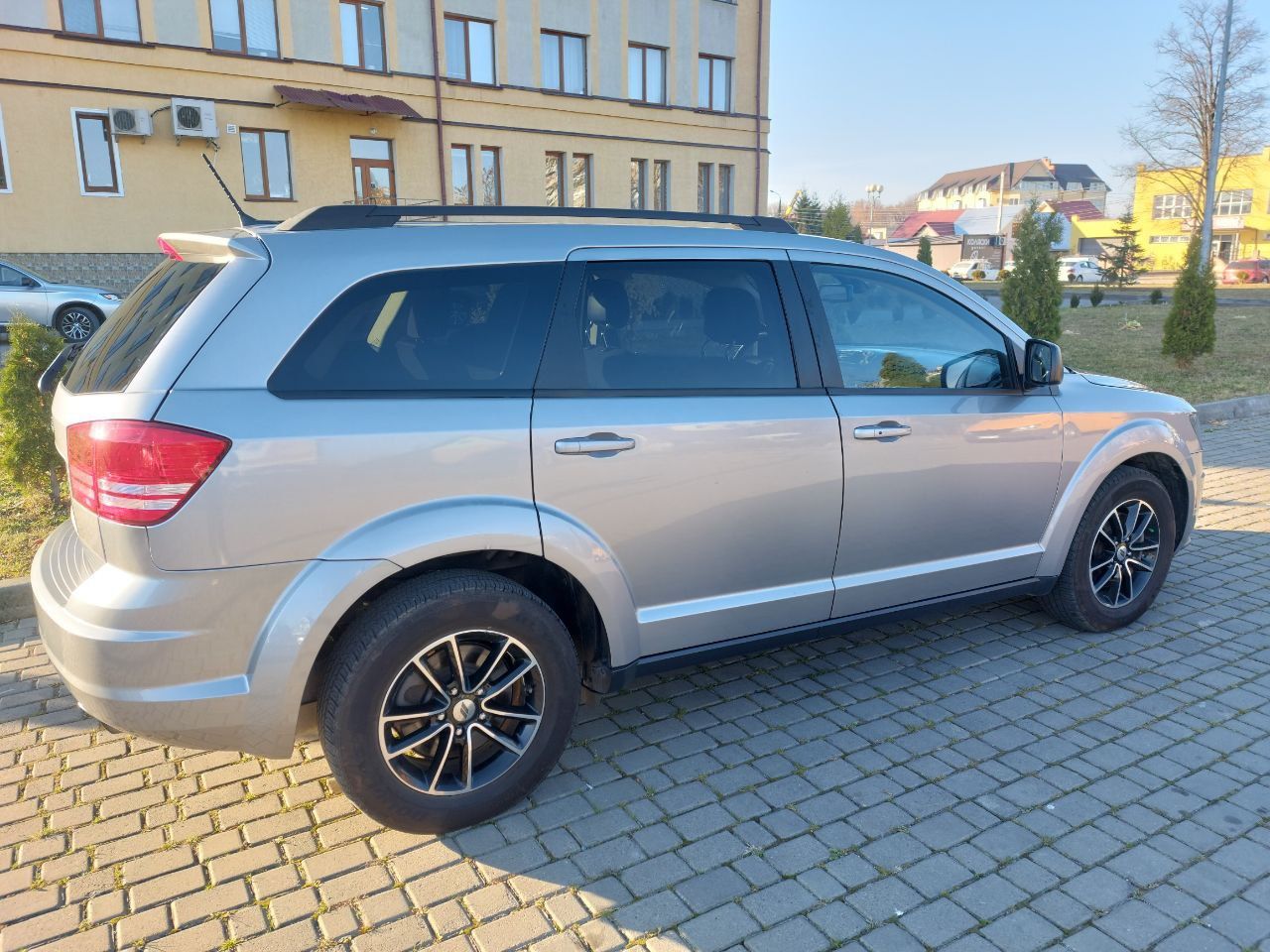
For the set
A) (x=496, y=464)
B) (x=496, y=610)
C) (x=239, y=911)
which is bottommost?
(x=239, y=911)

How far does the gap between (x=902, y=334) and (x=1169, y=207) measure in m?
78.3

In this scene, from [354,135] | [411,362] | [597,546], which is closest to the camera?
[411,362]

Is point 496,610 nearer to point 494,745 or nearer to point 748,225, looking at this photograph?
point 494,745

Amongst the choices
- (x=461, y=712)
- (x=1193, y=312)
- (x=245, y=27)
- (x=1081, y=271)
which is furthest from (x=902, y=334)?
(x=1081, y=271)

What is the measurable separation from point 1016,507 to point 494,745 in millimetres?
2507

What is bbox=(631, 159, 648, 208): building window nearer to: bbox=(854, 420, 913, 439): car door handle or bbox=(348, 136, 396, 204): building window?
bbox=(348, 136, 396, 204): building window

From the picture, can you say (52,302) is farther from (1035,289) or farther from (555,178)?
(1035,289)

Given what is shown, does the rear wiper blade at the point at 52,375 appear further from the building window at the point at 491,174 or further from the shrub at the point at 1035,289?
the building window at the point at 491,174

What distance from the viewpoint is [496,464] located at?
2854 millimetres

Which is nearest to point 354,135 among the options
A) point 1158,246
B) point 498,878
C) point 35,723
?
point 35,723

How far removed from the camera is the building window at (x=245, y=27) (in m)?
20.5

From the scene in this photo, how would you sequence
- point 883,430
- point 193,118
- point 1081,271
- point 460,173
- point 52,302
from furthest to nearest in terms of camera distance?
point 1081,271, point 460,173, point 193,118, point 52,302, point 883,430

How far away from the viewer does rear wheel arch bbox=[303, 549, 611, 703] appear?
282 cm

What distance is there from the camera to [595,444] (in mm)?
2994
